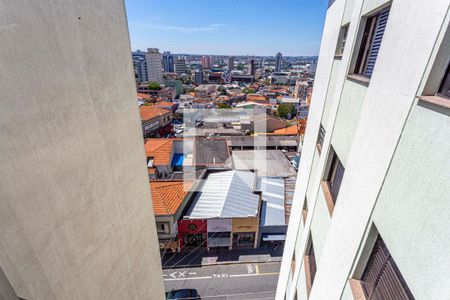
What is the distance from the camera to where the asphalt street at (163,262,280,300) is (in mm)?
11477

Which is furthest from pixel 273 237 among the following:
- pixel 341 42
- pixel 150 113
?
pixel 150 113

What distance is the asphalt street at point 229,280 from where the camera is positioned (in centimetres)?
1148

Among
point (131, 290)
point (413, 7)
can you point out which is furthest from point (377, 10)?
point (131, 290)

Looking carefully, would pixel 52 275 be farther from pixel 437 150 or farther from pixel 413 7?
pixel 413 7

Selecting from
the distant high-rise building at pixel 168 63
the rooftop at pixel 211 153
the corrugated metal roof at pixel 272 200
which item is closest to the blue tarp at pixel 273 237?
the corrugated metal roof at pixel 272 200

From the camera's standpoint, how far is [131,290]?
4461 millimetres

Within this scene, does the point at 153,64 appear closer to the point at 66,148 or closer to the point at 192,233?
the point at 192,233

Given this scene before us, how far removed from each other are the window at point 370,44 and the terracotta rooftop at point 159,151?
1853cm

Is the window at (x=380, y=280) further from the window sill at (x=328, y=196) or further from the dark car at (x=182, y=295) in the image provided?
the dark car at (x=182, y=295)

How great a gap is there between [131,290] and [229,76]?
116135mm

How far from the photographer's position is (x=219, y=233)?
44.8 feet

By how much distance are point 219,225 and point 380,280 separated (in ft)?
38.5

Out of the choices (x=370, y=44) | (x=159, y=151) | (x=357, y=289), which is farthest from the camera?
(x=159, y=151)

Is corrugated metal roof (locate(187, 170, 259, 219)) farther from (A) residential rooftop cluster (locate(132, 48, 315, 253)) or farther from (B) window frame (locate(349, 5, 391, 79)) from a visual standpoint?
(B) window frame (locate(349, 5, 391, 79))
